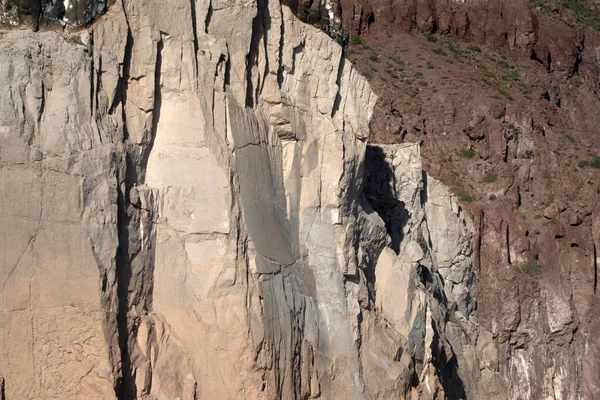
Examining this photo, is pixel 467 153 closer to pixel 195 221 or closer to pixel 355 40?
pixel 355 40

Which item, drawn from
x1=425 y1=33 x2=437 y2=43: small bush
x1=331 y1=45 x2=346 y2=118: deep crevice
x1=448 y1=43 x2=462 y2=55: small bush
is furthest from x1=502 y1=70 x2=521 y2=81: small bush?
x1=331 y1=45 x2=346 y2=118: deep crevice

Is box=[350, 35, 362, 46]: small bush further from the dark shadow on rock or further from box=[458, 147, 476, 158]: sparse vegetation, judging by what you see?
the dark shadow on rock

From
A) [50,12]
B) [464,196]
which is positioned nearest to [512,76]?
[464,196]

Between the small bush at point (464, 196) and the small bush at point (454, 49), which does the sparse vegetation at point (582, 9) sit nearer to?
the small bush at point (454, 49)

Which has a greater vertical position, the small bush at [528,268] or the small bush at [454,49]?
the small bush at [454,49]

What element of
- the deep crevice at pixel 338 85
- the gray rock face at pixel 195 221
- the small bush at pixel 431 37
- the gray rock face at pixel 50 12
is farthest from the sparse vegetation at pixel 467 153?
the gray rock face at pixel 50 12
